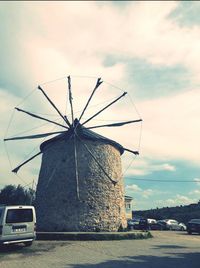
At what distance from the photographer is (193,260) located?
40.8ft

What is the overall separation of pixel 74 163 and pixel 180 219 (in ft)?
109

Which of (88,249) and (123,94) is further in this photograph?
(123,94)

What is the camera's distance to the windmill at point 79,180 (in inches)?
920

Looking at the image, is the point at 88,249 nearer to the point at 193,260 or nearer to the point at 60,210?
the point at 193,260

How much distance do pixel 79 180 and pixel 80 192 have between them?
850 mm

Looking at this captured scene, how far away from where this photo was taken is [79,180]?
2389cm

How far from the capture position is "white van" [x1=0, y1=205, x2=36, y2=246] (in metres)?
13.9

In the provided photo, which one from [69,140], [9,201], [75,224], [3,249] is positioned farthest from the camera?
[9,201]

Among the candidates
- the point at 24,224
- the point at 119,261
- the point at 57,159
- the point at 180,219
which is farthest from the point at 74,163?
the point at 180,219

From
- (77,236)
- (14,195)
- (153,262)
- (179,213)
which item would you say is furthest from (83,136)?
(14,195)

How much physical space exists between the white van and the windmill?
27.0ft

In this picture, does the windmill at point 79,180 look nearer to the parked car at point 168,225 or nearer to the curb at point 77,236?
the curb at point 77,236

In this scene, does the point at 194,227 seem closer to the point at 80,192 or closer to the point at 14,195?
the point at 80,192

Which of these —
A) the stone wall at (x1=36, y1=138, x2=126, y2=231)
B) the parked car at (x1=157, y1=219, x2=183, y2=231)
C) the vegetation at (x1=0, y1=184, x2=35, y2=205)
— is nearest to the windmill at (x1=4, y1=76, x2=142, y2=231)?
the stone wall at (x1=36, y1=138, x2=126, y2=231)
